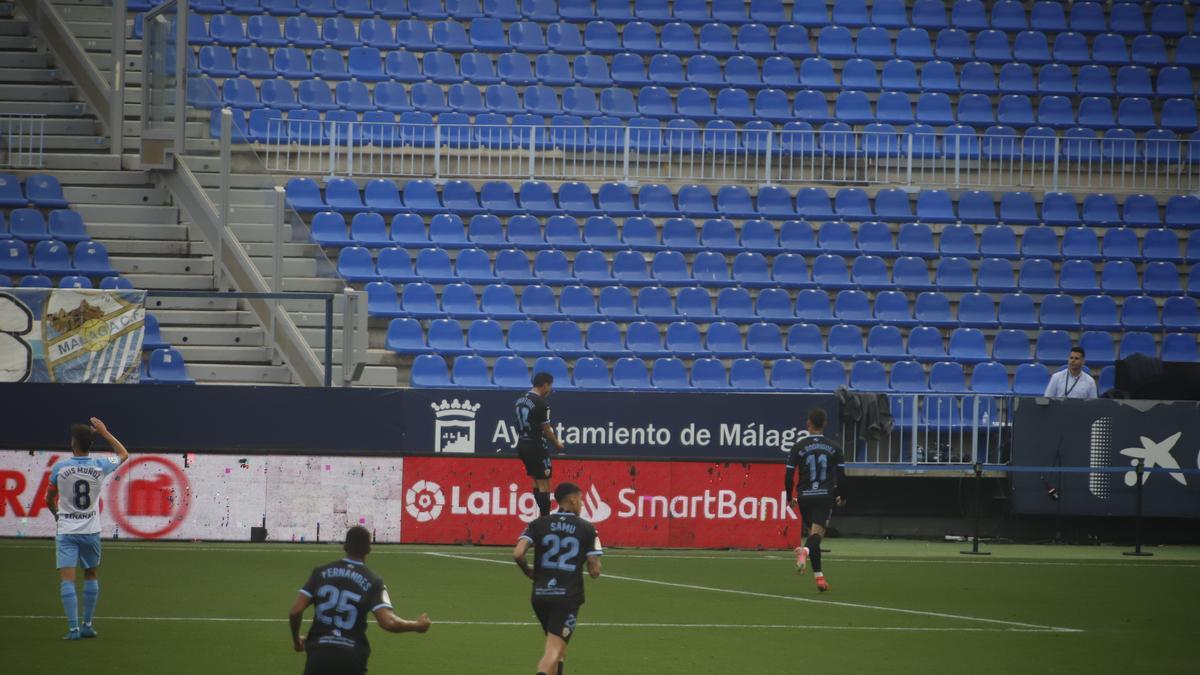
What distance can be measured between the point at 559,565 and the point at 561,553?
0.08 meters

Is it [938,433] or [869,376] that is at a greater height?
[869,376]

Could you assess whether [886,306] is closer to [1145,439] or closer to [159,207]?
[1145,439]

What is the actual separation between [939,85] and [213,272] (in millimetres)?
13994

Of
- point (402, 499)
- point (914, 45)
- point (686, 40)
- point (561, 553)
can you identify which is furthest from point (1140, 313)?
point (561, 553)

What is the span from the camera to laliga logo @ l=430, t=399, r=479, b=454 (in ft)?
68.0

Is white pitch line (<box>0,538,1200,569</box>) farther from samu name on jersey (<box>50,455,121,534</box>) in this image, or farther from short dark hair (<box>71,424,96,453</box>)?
short dark hair (<box>71,424,96,453</box>)

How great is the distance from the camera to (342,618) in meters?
8.12

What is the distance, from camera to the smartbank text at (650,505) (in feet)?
A: 66.3

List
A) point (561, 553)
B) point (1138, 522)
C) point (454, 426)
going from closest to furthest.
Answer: point (561, 553), point (454, 426), point (1138, 522)

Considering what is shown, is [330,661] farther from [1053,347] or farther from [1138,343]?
[1138,343]

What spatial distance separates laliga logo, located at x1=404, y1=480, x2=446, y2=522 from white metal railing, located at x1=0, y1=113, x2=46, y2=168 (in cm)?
989

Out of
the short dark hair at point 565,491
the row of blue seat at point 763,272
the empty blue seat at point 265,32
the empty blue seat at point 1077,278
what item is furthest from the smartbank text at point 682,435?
the empty blue seat at point 265,32

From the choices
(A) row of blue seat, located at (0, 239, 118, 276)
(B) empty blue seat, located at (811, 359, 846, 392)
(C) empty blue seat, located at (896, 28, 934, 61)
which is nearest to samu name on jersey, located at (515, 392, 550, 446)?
(B) empty blue seat, located at (811, 359, 846, 392)

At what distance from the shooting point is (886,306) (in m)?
25.9
